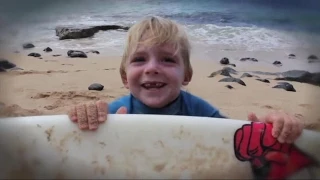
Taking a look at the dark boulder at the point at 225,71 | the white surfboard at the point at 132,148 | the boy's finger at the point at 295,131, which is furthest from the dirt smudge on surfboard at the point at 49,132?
the dark boulder at the point at 225,71

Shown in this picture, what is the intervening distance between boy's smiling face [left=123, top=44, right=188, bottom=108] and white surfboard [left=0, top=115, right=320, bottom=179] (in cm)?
5

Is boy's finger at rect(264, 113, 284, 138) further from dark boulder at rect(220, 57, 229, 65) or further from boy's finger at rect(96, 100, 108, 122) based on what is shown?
dark boulder at rect(220, 57, 229, 65)

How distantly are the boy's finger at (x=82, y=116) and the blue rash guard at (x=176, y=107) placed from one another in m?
0.12

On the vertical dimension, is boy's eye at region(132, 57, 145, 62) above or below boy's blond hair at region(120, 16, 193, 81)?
below

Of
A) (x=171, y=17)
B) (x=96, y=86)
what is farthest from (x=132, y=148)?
(x=96, y=86)

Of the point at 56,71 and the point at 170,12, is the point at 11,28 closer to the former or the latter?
the point at 170,12

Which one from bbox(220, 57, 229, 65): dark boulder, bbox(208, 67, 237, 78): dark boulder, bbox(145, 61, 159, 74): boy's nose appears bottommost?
bbox(208, 67, 237, 78): dark boulder

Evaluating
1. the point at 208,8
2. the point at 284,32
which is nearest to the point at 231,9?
the point at 208,8

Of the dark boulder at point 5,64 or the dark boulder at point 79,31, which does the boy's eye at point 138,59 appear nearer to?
the dark boulder at point 79,31

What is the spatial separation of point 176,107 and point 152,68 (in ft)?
0.39

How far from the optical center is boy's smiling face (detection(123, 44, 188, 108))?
94 cm

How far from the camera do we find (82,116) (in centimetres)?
88

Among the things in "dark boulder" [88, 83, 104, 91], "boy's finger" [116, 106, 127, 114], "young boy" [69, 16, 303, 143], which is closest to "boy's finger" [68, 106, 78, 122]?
"young boy" [69, 16, 303, 143]

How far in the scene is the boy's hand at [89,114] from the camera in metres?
0.87
